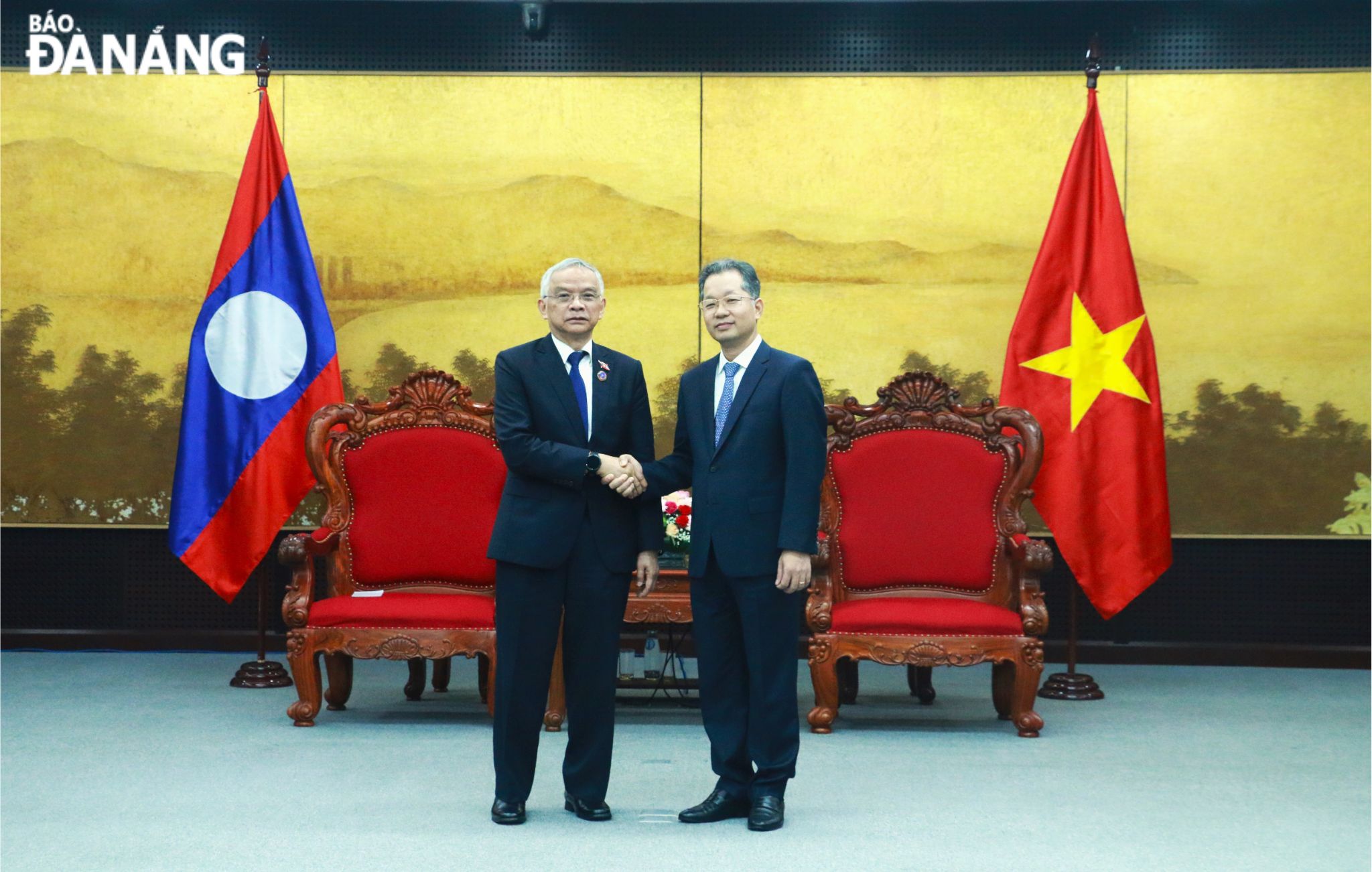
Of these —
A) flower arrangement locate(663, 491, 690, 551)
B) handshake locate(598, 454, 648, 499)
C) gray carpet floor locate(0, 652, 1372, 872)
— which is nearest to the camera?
gray carpet floor locate(0, 652, 1372, 872)

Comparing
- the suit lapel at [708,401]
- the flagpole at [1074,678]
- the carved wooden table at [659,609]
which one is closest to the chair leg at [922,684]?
the flagpole at [1074,678]

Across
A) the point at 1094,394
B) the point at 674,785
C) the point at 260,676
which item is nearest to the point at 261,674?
the point at 260,676

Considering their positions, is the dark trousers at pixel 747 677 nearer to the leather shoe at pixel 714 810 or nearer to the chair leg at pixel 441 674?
the leather shoe at pixel 714 810

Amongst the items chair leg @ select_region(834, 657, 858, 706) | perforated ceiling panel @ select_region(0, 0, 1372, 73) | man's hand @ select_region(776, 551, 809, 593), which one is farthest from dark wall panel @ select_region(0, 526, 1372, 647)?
man's hand @ select_region(776, 551, 809, 593)

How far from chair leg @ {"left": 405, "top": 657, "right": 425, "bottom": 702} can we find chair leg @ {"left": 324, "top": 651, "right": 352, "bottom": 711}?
30cm

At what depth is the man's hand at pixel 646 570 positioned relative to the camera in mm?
3463

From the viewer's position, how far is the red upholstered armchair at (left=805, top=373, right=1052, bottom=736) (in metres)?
4.96

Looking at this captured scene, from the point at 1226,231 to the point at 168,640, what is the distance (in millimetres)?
5762

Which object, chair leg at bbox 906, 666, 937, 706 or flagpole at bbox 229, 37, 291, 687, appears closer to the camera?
chair leg at bbox 906, 666, 937, 706

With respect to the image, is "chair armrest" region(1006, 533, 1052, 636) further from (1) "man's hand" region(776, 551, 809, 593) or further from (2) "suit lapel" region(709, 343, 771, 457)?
(2) "suit lapel" region(709, 343, 771, 457)

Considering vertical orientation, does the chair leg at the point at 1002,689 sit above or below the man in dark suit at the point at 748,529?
below

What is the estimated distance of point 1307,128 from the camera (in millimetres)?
6277

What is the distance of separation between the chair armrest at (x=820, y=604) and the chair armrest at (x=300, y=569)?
6.23 feet

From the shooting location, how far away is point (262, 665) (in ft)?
18.2
